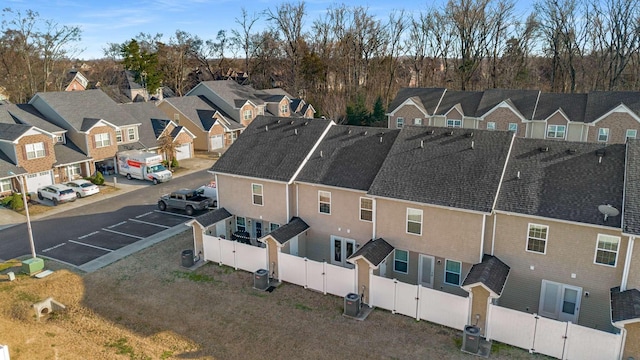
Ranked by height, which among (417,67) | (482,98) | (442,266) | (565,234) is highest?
(417,67)

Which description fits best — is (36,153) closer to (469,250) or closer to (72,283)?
(72,283)

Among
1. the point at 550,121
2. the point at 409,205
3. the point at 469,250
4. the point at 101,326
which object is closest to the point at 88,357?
the point at 101,326

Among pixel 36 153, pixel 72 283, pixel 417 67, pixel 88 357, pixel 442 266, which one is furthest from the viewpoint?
pixel 417 67

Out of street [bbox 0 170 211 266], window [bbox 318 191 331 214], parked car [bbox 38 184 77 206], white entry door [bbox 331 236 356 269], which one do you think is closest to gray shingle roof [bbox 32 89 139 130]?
parked car [bbox 38 184 77 206]

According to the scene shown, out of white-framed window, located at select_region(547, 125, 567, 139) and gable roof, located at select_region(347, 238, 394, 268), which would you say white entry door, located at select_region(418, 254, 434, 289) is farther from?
white-framed window, located at select_region(547, 125, 567, 139)

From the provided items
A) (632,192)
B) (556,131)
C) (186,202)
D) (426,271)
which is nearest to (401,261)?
(426,271)

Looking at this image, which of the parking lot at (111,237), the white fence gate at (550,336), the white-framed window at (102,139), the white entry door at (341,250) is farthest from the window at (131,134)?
the white fence gate at (550,336)

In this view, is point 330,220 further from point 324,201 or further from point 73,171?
point 73,171

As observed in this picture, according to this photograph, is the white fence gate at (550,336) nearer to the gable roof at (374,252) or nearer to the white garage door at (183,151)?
the gable roof at (374,252)
